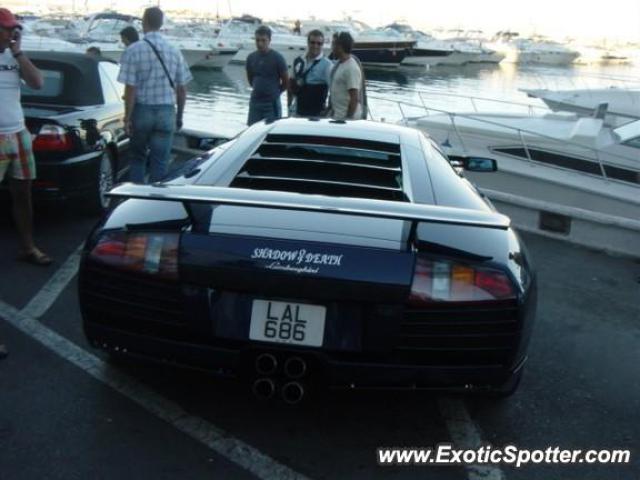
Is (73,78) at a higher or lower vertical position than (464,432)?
higher

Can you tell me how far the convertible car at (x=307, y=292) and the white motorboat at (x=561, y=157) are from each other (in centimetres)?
652

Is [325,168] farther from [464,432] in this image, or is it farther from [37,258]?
[37,258]

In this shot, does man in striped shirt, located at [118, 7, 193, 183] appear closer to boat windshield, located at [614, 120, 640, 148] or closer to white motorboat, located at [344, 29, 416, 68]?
boat windshield, located at [614, 120, 640, 148]

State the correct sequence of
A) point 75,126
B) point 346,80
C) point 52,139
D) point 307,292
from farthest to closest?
point 346,80 < point 75,126 < point 52,139 < point 307,292

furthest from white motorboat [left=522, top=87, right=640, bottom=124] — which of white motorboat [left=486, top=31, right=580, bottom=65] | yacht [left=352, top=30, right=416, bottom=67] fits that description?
white motorboat [left=486, top=31, right=580, bottom=65]

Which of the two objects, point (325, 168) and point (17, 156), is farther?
point (17, 156)

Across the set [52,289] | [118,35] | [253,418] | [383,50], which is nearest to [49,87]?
[52,289]

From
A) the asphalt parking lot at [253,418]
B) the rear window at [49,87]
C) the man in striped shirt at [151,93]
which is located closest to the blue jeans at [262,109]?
the man in striped shirt at [151,93]

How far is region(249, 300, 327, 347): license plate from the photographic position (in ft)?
8.55

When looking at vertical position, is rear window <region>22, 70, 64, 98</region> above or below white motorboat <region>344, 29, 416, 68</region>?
above

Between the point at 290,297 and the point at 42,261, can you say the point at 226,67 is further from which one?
the point at 290,297

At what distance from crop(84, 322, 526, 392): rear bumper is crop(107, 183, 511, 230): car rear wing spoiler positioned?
1.75ft

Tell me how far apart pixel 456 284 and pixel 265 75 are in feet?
21.3

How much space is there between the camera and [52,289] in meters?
4.48
